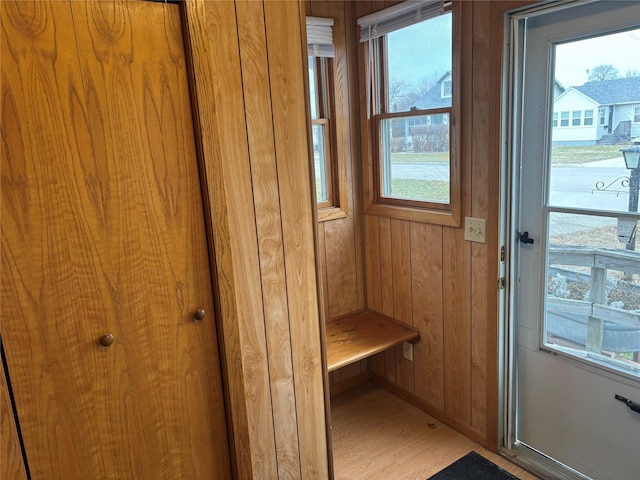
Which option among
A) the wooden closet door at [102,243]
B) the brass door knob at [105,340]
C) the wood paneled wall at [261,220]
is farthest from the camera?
the wood paneled wall at [261,220]

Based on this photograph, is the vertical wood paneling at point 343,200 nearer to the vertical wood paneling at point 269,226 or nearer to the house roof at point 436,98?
the house roof at point 436,98

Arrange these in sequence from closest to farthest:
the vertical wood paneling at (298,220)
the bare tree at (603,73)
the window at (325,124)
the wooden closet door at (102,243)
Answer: the wooden closet door at (102,243)
the vertical wood paneling at (298,220)
the bare tree at (603,73)
the window at (325,124)

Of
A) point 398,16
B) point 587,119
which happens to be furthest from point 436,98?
Result: point 587,119

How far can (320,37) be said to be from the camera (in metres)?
2.41

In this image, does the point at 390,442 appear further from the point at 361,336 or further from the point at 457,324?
the point at 457,324

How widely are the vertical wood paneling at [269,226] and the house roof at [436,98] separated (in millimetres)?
1084

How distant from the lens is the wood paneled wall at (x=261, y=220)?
1.39m

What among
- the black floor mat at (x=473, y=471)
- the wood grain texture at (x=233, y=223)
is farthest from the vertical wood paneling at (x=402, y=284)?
the wood grain texture at (x=233, y=223)

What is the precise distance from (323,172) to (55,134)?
165 centimetres

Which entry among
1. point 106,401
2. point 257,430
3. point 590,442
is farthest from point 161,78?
point 590,442

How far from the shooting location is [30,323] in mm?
1155

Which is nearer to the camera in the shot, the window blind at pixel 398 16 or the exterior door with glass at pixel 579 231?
the exterior door with glass at pixel 579 231

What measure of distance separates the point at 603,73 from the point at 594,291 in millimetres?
839

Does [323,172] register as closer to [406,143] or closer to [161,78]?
[406,143]
